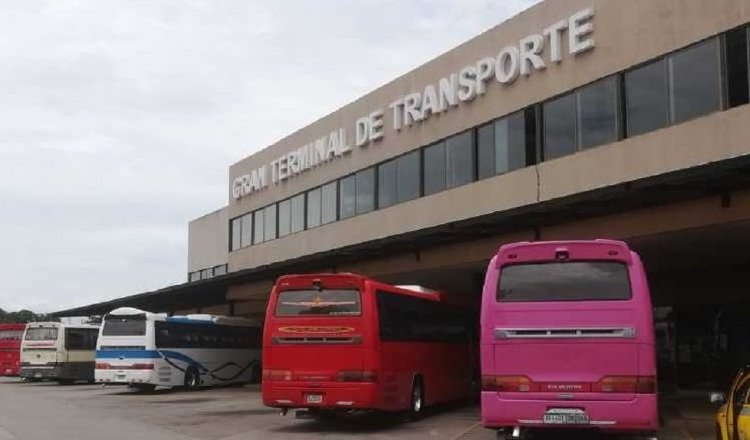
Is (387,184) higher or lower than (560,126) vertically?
lower

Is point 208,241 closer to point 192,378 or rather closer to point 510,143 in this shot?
point 192,378

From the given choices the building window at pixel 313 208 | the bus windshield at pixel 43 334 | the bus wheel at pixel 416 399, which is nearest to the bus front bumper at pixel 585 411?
the bus wheel at pixel 416 399

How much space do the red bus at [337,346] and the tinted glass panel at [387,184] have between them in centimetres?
1539

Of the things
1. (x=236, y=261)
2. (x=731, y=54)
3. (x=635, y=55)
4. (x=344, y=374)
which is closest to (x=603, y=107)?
(x=635, y=55)

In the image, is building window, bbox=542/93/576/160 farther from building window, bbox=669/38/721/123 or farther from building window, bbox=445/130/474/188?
building window, bbox=445/130/474/188

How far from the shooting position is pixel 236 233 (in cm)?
4850

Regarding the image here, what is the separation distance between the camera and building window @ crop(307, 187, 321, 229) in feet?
130

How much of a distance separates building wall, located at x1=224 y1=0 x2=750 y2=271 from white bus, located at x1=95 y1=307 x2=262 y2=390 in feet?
23.0

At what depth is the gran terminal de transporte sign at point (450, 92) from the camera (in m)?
25.3

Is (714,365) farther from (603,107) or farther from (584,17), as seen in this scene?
(584,17)

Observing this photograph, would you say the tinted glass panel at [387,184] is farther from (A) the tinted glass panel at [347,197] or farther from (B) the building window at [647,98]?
(B) the building window at [647,98]

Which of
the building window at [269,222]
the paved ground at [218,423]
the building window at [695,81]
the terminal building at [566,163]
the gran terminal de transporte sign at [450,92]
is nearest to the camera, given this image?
the paved ground at [218,423]

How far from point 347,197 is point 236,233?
1299 cm

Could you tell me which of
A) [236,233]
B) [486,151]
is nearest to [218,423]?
[486,151]
